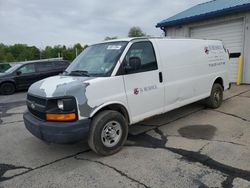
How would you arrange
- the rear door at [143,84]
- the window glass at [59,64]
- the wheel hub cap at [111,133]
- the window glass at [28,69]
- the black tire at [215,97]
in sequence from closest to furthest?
1. the wheel hub cap at [111,133]
2. the rear door at [143,84]
3. the black tire at [215,97]
4. the window glass at [28,69]
5. the window glass at [59,64]

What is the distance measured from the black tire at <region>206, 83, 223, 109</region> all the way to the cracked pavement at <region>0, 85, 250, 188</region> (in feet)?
3.04

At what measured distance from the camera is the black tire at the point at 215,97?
684cm

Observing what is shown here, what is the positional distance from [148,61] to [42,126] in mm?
2362

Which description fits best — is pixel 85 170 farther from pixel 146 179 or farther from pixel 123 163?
pixel 146 179

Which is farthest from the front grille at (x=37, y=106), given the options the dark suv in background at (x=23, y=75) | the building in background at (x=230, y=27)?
the building in background at (x=230, y=27)

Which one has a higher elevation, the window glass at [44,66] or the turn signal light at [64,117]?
the window glass at [44,66]

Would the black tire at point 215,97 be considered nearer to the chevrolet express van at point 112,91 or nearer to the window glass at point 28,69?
the chevrolet express van at point 112,91

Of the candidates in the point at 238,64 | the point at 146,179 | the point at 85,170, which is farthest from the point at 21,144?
the point at 238,64

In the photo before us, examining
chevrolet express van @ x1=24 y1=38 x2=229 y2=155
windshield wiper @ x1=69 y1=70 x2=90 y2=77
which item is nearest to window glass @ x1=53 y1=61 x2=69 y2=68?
chevrolet express van @ x1=24 y1=38 x2=229 y2=155

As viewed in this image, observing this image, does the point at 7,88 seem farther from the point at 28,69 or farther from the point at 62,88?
the point at 62,88

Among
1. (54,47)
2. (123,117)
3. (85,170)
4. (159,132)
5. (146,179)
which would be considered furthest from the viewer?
(54,47)

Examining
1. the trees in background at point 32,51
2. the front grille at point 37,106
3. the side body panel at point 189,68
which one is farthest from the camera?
the trees in background at point 32,51

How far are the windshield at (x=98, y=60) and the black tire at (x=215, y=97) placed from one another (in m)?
3.45

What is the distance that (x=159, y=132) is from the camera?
5344 millimetres
